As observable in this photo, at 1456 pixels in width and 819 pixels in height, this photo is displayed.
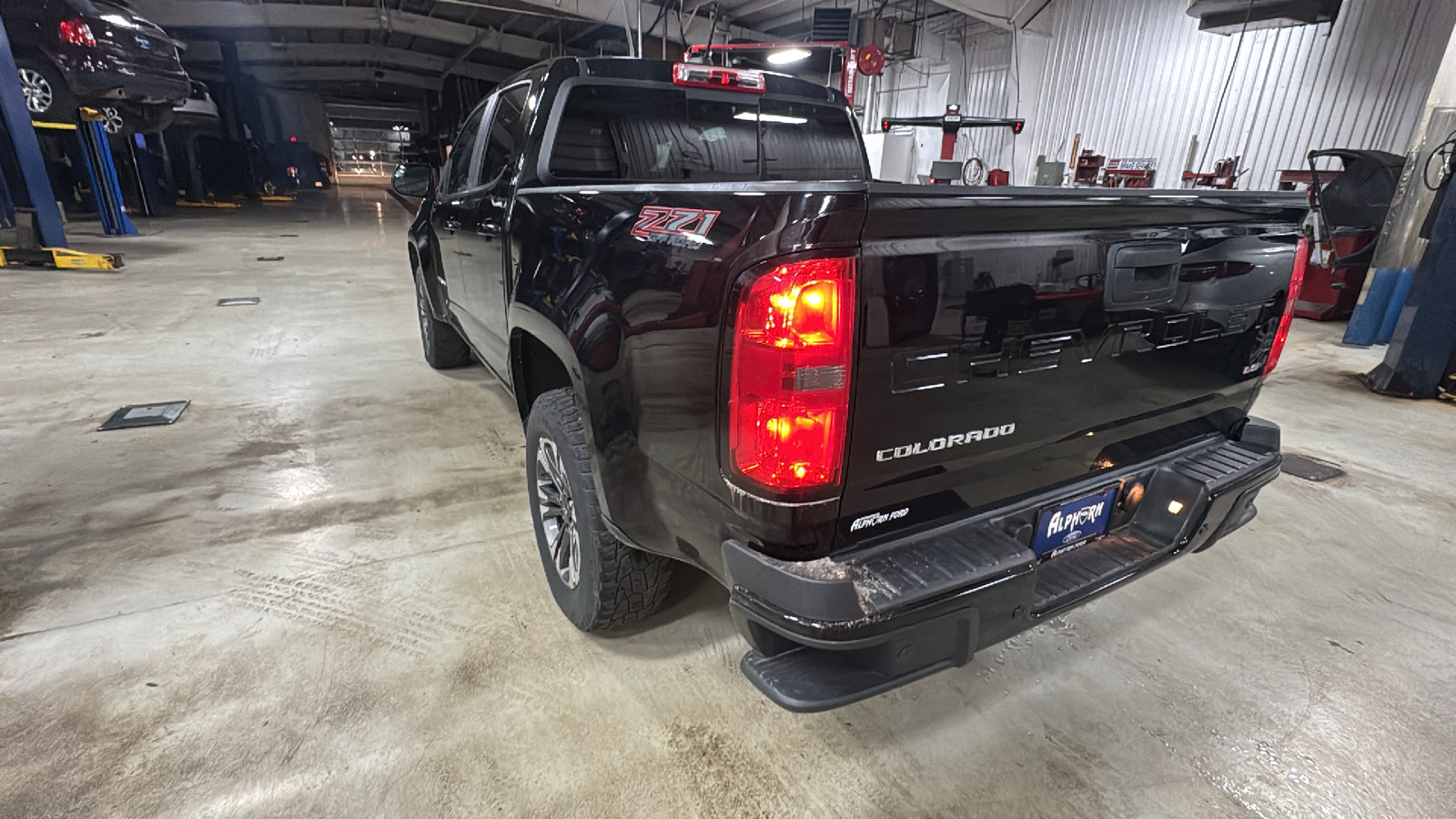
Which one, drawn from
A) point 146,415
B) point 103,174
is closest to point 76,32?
point 103,174

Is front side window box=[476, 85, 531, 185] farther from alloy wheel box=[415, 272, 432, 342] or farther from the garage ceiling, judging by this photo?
the garage ceiling

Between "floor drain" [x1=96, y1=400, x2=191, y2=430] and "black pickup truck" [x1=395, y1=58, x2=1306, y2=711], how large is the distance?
281 cm

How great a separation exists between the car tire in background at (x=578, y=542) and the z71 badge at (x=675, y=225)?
57cm

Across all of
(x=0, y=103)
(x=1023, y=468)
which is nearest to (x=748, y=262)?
(x=1023, y=468)

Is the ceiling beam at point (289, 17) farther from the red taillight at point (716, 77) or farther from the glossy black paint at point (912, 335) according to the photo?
the glossy black paint at point (912, 335)

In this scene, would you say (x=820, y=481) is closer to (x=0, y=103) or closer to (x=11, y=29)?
(x=0, y=103)

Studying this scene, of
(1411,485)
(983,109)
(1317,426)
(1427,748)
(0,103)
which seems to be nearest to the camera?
(1427,748)

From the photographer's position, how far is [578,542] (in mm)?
1888

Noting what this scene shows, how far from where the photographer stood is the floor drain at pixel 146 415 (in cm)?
344

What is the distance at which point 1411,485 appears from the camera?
3275mm

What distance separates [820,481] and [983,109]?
46.6 feet

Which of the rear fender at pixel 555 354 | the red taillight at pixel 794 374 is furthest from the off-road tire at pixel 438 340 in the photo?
the red taillight at pixel 794 374

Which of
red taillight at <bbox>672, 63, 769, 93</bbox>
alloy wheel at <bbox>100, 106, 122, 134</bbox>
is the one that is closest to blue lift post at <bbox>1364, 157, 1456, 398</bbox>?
red taillight at <bbox>672, 63, 769, 93</bbox>

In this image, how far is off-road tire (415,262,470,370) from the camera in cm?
434
